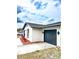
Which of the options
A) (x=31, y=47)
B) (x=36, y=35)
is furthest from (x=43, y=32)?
(x=31, y=47)

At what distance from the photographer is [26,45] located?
1363 mm

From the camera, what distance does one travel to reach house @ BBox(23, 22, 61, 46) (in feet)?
4.53

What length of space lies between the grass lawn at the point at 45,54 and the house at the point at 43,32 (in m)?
0.08

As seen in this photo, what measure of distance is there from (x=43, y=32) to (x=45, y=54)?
26cm

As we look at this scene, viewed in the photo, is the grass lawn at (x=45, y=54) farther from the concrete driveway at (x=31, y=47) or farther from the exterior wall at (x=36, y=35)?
the exterior wall at (x=36, y=35)

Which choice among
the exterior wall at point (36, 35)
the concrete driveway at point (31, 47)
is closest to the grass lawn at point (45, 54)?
the concrete driveway at point (31, 47)

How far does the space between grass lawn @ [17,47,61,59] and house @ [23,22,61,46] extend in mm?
84

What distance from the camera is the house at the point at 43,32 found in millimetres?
1380

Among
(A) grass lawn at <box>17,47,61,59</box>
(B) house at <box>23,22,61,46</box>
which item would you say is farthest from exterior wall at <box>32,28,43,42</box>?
(A) grass lawn at <box>17,47,61,59</box>

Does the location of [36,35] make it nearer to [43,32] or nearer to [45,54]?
[43,32]

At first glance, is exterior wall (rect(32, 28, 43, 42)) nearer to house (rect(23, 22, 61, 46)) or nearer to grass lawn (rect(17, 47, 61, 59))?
house (rect(23, 22, 61, 46))
